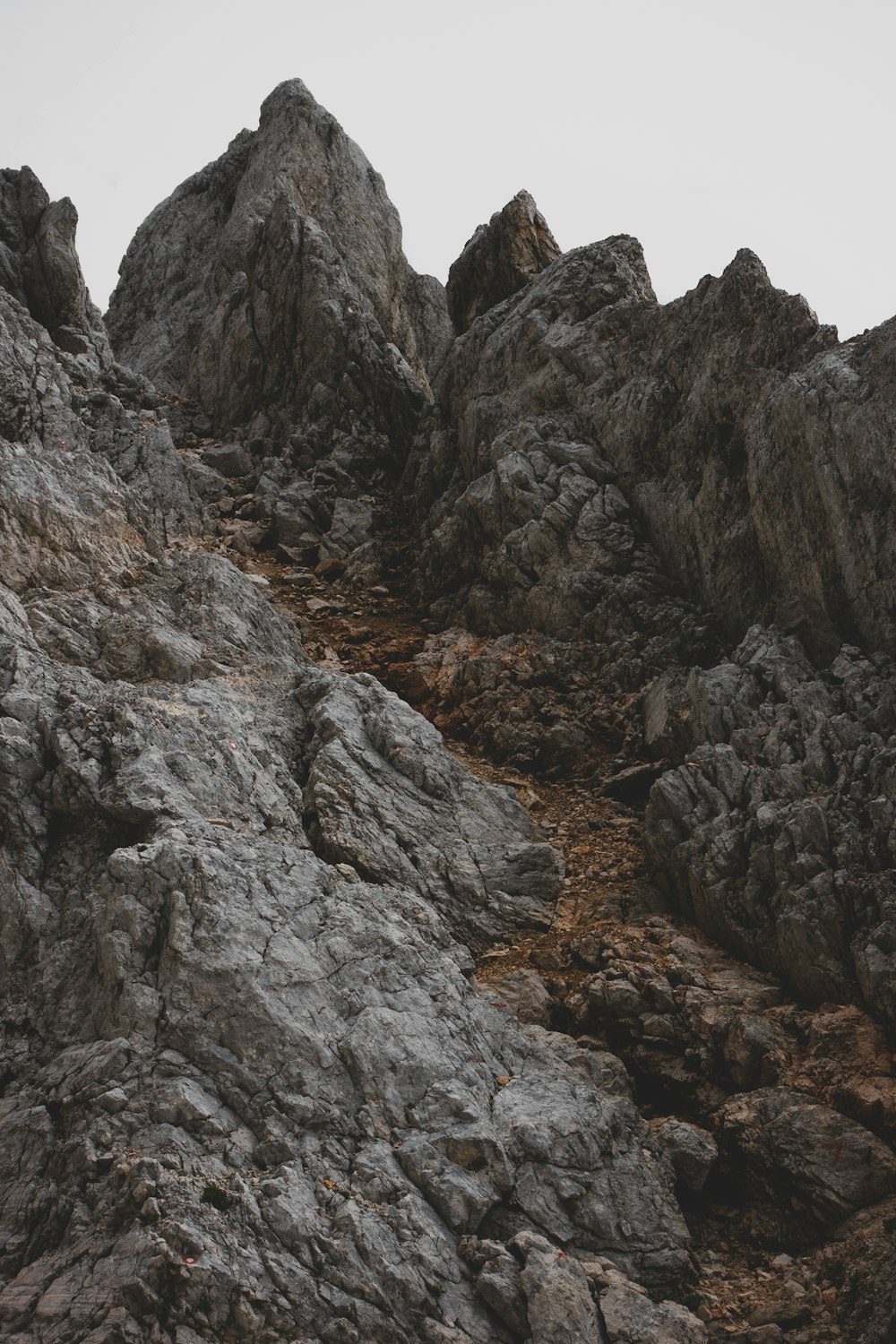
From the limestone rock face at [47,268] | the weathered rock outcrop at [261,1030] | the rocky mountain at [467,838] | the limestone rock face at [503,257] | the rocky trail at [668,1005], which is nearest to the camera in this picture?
the weathered rock outcrop at [261,1030]

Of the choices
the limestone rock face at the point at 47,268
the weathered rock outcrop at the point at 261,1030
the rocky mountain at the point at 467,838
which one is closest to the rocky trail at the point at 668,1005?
the rocky mountain at the point at 467,838

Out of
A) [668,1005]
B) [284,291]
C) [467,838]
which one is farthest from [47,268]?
[668,1005]

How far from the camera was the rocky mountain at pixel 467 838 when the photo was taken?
11875mm

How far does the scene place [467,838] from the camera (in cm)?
1961

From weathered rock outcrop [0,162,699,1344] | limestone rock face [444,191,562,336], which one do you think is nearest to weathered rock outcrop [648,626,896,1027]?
weathered rock outcrop [0,162,699,1344]

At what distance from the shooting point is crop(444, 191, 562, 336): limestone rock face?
35.3 m

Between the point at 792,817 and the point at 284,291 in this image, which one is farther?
the point at 284,291

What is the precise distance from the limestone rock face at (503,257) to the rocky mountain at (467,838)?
5.84 feet

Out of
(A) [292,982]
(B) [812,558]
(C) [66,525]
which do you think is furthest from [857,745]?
(C) [66,525]

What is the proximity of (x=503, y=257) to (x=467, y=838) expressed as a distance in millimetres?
23818

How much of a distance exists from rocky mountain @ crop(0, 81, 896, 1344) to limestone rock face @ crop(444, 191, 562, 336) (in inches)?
70.1

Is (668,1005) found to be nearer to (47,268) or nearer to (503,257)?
(503,257)

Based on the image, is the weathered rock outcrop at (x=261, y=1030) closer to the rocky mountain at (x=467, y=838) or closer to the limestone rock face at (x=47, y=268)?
the rocky mountain at (x=467, y=838)

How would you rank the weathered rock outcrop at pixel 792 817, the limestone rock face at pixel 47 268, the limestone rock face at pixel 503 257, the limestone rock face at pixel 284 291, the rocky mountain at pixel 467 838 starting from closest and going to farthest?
the rocky mountain at pixel 467 838 < the weathered rock outcrop at pixel 792 817 < the limestone rock face at pixel 47 268 < the limestone rock face at pixel 503 257 < the limestone rock face at pixel 284 291
